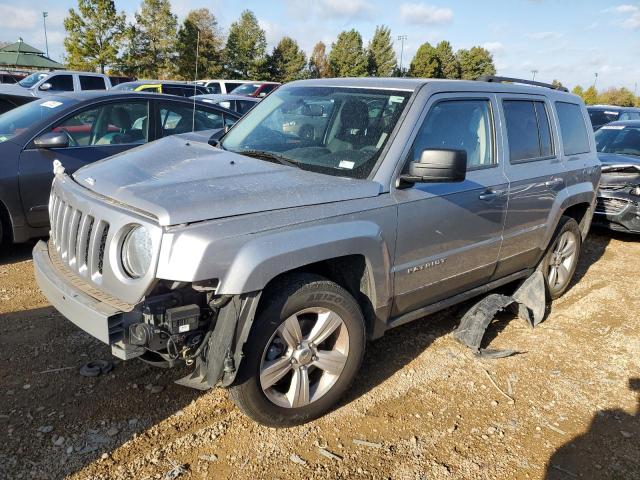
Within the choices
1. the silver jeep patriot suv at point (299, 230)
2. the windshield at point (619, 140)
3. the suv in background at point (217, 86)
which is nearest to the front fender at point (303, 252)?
the silver jeep patriot suv at point (299, 230)

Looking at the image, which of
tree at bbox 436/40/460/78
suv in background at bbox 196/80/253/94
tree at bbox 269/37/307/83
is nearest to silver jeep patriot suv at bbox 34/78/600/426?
suv in background at bbox 196/80/253/94

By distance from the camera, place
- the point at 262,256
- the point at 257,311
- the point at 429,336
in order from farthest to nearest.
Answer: the point at 429,336 → the point at 257,311 → the point at 262,256

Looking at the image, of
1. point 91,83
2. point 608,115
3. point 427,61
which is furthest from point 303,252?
point 427,61

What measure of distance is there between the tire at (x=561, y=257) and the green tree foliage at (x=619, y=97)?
166 feet

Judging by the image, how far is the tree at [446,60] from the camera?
5881cm

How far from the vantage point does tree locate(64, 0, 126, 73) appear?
31984 mm

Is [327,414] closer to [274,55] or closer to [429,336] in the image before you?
[429,336]

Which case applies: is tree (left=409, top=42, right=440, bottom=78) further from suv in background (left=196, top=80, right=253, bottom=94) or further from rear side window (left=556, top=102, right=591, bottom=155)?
rear side window (left=556, top=102, right=591, bottom=155)

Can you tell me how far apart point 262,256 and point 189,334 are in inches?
21.2

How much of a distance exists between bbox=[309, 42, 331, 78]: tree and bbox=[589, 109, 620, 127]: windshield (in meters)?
47.4

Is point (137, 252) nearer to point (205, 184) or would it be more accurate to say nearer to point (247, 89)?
point (205, 184)

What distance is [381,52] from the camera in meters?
61.4

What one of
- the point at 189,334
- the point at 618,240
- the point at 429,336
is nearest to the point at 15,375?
the point at 189,334

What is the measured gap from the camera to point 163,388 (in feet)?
10.5
